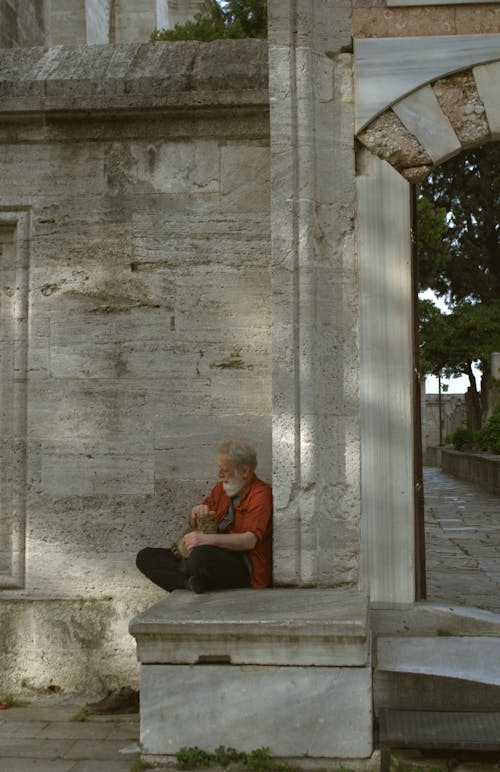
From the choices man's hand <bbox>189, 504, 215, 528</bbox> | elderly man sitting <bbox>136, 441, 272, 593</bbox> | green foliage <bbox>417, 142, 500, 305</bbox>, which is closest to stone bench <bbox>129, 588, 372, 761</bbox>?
elderly man sitting <bbox>136, 441, 272, 593</bbox>

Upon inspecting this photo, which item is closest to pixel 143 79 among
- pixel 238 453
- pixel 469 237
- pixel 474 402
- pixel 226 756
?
pixel 238 453

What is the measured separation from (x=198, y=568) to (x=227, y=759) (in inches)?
35.1

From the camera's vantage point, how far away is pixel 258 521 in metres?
4.52

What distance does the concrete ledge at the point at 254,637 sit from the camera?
3768 mm

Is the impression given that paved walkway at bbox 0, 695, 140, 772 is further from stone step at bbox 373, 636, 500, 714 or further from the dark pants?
stone step at bbox 373, 636, 500, 714

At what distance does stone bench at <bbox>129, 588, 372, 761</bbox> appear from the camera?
3770 mm

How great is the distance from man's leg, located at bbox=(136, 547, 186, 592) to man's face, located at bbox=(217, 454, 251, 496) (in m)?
0.44

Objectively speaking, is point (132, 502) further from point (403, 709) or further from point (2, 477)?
point (403, 709)

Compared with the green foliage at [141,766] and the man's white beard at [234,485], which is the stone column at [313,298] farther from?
the green foliage at [141,766]

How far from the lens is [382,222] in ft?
15.0

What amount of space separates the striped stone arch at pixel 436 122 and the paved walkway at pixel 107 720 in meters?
2.78

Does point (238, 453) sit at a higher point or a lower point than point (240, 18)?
lower

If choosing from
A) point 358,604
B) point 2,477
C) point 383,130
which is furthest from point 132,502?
point 383,130

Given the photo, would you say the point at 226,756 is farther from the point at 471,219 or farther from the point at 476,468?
the point at 471,219
